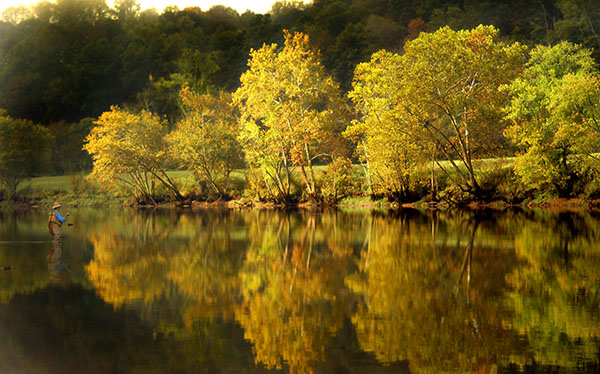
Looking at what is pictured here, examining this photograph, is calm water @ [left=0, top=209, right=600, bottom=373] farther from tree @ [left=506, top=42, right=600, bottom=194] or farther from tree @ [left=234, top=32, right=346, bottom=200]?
tree @ [left=234, top=32, right=346, bottom=200]

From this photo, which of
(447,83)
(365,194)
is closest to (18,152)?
(365,194)

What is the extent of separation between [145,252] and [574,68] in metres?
49.4

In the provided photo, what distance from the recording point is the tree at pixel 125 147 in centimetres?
4662

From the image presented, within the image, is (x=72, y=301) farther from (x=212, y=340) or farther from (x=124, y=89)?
(x=124, y=89)

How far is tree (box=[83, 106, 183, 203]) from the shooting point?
4662 cm

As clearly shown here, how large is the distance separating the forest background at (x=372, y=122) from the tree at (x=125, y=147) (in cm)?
11

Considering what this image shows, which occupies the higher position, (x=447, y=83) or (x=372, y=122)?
(x=447, y=83)

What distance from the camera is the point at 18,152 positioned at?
5716 cm

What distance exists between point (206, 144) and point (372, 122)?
16090mm

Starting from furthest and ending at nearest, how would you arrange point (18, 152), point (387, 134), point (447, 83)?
1. point (18, 152)
2. point (387, 134)
3. point (447, 83)

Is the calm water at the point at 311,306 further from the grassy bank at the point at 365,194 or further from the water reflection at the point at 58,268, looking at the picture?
the grassy bank at the point at 365,194

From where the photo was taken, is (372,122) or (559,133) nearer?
(559,133)

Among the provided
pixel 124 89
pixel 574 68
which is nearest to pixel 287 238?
pixel 574 68

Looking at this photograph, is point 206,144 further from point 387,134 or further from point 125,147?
point 387,134
